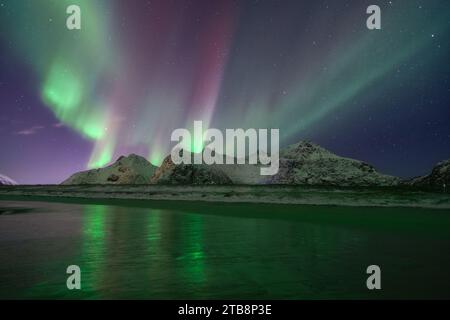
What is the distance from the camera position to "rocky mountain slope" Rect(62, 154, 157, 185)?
3964 inches

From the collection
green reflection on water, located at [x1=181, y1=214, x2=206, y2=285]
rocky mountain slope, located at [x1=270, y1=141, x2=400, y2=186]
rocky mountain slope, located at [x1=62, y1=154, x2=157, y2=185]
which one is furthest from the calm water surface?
rocky mountain slope, located at [x1=62, y1=154, x2=157, y2=185]

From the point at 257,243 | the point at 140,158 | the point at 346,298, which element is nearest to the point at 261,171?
the point at 140,158

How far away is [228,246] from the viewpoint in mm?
10805

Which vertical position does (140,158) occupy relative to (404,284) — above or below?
above

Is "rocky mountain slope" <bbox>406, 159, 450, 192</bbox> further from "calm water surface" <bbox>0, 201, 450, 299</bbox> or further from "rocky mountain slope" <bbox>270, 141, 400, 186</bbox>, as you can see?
"calm water surface" <bbox>0, 201, 450, 299</bbox>

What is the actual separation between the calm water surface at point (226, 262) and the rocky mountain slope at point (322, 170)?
51.9 m

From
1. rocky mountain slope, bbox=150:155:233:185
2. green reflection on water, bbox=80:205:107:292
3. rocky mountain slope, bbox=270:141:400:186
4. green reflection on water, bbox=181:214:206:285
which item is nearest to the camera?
green reflection on water, bbox=80:205:107:292

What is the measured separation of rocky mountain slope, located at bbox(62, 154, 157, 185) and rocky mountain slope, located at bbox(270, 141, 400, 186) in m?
39.4

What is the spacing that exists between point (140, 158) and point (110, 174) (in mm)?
10796

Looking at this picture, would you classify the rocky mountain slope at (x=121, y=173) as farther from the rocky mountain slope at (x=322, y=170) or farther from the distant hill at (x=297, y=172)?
the rocky mountain slope at (x=322, y=170)

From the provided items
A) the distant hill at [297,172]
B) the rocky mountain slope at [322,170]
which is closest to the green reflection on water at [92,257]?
the distant hill at [297,172]

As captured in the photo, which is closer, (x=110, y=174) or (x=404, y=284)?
(x=404, y=284)

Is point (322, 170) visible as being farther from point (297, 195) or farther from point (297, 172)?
point (297, 195)
